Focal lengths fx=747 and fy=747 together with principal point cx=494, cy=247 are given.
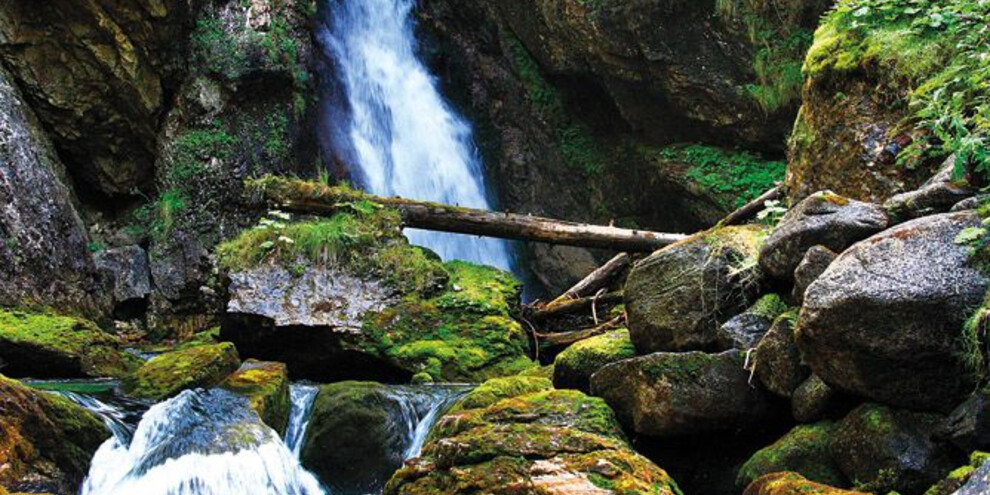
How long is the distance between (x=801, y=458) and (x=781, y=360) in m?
0.57

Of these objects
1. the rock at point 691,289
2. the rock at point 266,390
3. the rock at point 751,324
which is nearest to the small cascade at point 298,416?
the rock at point 266,390

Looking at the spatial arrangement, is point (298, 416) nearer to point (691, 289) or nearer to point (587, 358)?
point (587, 358)

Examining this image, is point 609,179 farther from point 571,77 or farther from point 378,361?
point 378,361

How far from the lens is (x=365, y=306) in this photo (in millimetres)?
8445

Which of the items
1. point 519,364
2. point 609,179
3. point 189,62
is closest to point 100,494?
point 519,364

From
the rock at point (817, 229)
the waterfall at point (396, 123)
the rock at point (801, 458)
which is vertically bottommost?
the rock at point (801, 458)

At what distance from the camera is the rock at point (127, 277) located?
11742 millimetres

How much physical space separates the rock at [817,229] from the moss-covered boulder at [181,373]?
4.44 meters

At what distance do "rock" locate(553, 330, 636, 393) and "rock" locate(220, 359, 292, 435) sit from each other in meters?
2.18

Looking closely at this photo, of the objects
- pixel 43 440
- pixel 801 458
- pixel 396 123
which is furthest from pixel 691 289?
pixel 396 123

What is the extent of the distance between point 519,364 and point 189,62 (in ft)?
28.9

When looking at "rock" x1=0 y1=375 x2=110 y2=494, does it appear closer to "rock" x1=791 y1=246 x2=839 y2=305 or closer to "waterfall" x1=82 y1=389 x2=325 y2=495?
"waterfall" x1=82 y1=389 x2=325 y2=495

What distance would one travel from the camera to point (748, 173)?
40.4 feet

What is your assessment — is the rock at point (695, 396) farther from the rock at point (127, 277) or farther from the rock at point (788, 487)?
the rock at point (127, 277)
